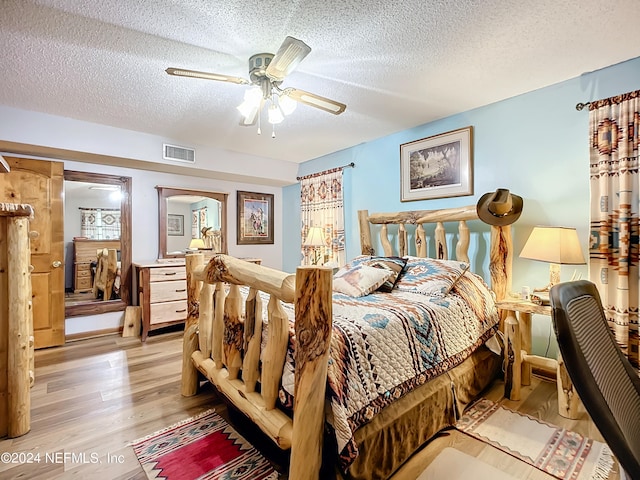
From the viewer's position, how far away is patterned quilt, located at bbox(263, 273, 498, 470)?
1.34 m

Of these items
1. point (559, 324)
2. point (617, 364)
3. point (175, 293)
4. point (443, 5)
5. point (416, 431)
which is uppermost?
point (443, 5)

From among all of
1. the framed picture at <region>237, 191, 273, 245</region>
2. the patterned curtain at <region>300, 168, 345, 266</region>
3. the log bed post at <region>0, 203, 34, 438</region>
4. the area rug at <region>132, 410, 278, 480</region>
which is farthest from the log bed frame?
the framed picture at <region>237, 191, 273, 245</region>

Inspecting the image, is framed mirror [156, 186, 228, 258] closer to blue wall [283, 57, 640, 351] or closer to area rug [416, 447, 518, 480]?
blue wall [283, 57, 640, 351]

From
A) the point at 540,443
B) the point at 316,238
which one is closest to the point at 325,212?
the point at 316,238

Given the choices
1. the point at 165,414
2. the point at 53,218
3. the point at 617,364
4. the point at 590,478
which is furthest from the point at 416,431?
the point at 53,218

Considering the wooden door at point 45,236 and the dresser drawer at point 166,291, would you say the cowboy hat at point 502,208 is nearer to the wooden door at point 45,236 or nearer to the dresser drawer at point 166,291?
the dresser drawer at point 166,291

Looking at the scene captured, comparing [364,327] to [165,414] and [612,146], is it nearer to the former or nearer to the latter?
[165,414]

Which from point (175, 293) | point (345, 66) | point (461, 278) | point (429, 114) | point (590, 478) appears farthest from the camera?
point (175, 293)

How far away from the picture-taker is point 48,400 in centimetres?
218

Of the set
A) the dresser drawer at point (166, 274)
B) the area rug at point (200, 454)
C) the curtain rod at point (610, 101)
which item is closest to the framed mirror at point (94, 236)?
the dresser drawer at point (166, 274)

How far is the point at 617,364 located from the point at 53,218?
4429mm

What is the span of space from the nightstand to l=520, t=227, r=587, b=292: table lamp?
34cm

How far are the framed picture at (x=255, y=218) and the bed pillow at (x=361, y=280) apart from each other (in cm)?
257

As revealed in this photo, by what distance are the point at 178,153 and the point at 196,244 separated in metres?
1.27
